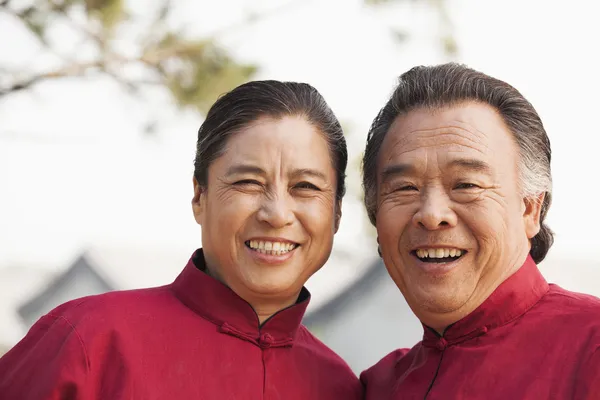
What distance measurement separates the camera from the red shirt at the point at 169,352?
2406mm

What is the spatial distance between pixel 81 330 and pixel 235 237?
1.81ft

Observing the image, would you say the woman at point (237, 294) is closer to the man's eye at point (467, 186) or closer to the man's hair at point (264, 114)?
the man's hair at point (264, 114)

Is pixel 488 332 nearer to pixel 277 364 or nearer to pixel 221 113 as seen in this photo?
pixel 277 364

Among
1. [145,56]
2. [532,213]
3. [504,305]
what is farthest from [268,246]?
[145,56]

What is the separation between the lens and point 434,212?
2.51m

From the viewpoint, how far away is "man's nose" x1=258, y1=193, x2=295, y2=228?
8.53ft

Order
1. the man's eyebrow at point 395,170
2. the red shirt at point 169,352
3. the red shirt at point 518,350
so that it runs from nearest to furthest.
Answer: the red shirt at point 518,350 < the red shirt at point 169,352 < the man's eyebrow at point 395,170

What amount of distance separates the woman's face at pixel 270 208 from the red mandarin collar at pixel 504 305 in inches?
20.7

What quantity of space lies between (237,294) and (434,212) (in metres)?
0.70

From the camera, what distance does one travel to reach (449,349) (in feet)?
8.56

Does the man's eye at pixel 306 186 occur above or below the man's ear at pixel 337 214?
above

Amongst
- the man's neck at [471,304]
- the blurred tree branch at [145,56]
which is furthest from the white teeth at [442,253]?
the blurred tree branch at [145,56]

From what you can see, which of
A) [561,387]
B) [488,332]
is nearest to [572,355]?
[561,387]

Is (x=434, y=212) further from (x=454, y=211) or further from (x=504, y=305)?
(x=504, y=305)
